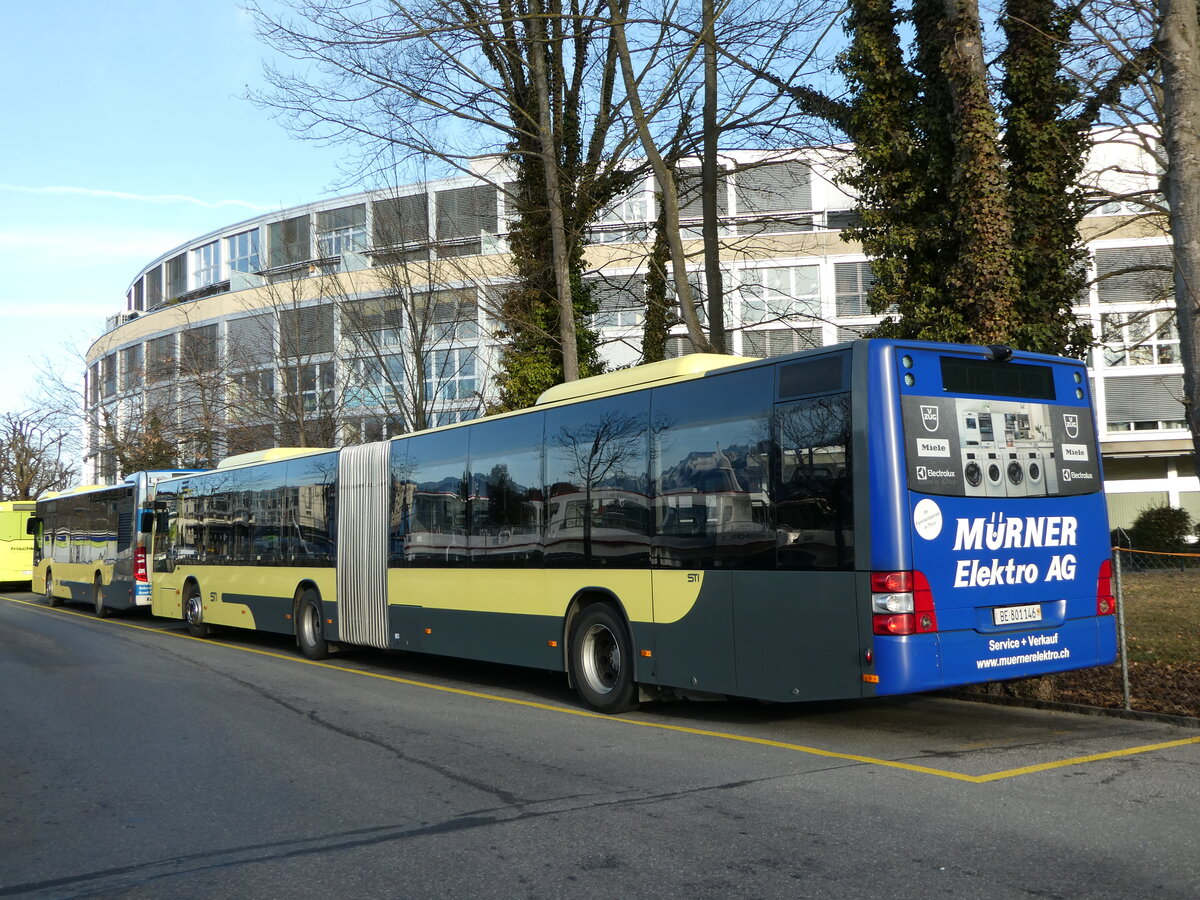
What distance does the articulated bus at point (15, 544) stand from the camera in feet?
120

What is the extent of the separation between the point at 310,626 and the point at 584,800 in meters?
10.7

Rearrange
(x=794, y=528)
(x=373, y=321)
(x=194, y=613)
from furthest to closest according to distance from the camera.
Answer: (x=373, y=321) → (x=194, y=613) → (x=794, y=528)

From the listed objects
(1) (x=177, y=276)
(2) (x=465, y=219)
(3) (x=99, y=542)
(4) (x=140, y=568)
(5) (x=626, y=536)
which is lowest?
(4) (x=140, y=568)

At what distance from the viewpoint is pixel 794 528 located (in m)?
8.58

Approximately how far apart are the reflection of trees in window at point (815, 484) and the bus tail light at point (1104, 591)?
2.49m

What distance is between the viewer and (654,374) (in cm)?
1033

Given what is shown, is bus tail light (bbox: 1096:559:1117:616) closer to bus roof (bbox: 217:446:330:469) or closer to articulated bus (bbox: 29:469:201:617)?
bus roof (bbox: 217:446:330:469)

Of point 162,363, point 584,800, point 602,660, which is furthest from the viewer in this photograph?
point 162,363

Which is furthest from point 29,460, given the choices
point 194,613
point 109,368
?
point 194,613

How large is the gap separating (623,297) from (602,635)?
36260 mm

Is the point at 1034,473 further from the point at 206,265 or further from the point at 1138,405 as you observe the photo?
the point at 206,265

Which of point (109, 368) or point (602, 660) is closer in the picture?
point (602, 660)

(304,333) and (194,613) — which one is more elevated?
(304,333)

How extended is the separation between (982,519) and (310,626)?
11.0 metres
